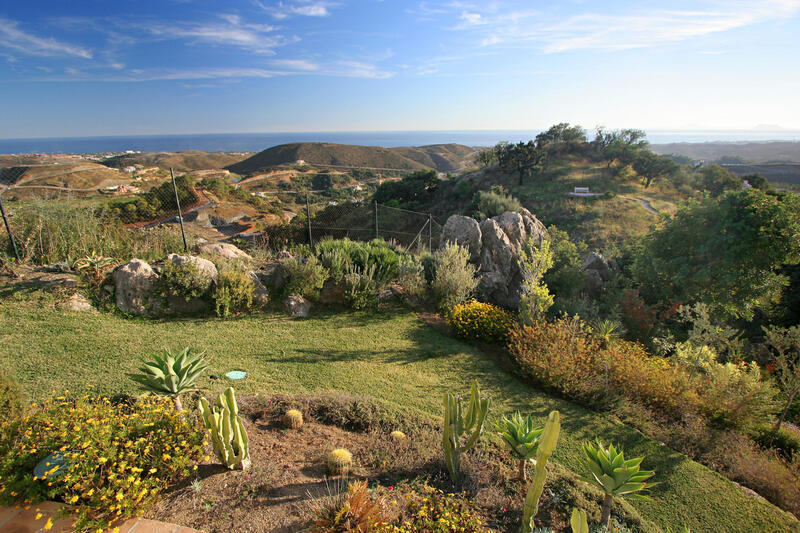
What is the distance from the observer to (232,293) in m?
6.60

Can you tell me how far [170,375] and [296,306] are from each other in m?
3.76

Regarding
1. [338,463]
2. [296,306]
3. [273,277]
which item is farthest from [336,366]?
[273,277]

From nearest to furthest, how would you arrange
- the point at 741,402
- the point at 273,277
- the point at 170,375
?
the point at 170,375
the point at 741,402
the point at 273,277

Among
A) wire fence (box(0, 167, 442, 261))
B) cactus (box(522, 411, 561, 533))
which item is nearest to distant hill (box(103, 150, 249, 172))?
wire fence (box(0, 167, 442, 261))

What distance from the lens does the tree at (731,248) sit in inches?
260

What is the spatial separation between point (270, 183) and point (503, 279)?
31664 mm

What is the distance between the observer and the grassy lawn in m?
3.79

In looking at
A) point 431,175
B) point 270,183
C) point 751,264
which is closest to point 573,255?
point 751,264

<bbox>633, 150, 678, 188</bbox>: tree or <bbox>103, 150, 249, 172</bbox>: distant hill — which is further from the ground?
<bbox>103, 150, 249, 172</bbox>: distant hill

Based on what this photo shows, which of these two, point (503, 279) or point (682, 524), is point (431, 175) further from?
point (682, 524)

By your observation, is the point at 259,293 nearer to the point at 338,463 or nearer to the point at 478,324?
the point at 478,324

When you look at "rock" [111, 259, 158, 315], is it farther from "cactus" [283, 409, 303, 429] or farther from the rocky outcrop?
the rocky outcrop

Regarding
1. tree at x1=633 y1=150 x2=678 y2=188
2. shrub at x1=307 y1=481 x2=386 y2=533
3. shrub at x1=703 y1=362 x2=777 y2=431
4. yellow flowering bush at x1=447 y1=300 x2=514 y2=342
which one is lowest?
shrub at x1=703 y1=362 x2=777 y2=431

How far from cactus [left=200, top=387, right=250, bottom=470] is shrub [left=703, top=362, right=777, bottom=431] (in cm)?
608
